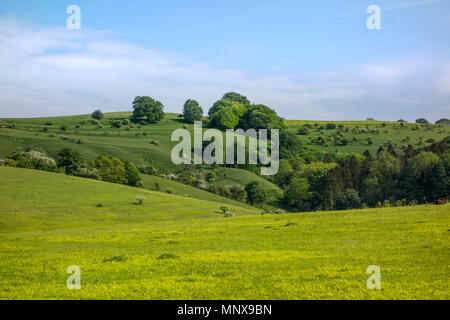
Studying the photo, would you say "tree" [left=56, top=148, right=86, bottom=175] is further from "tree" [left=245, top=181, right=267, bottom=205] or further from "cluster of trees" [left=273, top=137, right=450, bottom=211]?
"cluster of trees" [left=273, top=137, right=450, bottom=211]

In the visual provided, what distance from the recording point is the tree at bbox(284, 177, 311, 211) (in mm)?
127312

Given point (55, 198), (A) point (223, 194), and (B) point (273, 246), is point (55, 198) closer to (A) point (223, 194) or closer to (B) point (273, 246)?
(B) point (273, 246)

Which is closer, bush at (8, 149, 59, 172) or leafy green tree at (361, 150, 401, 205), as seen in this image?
bush at (8, 149, 59, 172)

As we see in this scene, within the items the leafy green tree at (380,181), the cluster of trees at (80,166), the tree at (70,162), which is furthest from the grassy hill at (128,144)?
the leafy green tree at (380,181)

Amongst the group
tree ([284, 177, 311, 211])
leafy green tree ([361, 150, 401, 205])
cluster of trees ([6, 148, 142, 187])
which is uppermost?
cluster of trees ([6, 148, 142, 187])

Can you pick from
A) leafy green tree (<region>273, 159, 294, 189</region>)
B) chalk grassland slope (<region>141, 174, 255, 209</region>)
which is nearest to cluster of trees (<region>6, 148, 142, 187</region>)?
chalk grassland slope (<region>141, 174, 255, 209</region>)

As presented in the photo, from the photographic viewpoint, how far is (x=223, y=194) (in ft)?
406

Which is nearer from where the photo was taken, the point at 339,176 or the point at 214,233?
the point at 214,233

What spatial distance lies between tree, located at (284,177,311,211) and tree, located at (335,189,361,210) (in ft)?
50.0

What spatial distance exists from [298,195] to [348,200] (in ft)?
69.0

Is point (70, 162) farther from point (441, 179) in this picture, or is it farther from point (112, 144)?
point (441, 179)

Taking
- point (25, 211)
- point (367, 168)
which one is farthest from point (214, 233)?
point (367, 168)
